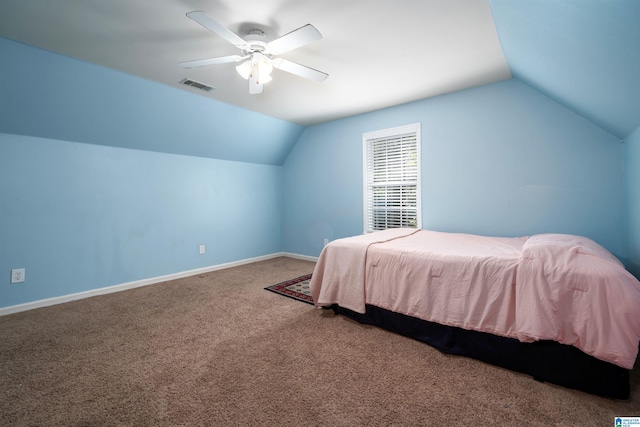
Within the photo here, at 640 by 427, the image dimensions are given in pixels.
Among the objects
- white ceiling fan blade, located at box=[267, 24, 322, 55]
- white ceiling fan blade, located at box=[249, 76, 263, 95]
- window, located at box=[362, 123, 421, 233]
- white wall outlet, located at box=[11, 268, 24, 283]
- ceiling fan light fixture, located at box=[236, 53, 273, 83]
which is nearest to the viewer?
white ceiling fan blade, located at box=[267, 24, 322, 55]

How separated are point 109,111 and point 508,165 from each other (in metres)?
4.47

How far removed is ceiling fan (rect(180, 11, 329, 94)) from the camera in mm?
1744

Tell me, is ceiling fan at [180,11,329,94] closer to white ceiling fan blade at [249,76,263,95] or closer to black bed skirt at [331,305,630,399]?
white ceiling fan blade at [249,76,263,95]

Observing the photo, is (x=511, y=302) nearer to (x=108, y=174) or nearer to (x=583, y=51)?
(x=583, y=51)

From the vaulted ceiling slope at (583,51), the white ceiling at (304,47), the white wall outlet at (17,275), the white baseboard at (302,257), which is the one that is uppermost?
the white ceiling at (304,47)

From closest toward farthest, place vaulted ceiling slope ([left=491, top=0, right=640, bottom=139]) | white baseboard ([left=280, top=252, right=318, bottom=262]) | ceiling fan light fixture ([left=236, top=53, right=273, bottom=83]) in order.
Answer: vaulted ceiling slope ([left=491, top=0, right=640, bottom=139]) → ceiling fan light fixture ([left=236, top=53, right=273, bottom=83]) → white baseboard ([left=280, top=252, right=318, bottom=262])

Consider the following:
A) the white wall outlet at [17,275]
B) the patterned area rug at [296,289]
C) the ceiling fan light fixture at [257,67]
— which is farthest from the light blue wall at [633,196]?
the white wall outlet at [17,275]

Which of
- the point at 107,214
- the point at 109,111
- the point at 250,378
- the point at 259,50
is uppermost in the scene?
the point at 259,50

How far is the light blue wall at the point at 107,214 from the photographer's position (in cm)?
275

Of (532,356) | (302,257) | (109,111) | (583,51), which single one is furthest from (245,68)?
(302,257)

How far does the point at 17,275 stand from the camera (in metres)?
2.71

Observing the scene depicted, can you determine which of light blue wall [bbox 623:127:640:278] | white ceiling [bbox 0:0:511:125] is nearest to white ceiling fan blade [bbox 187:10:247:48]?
white ceiling [bbox 0:0:511:125]

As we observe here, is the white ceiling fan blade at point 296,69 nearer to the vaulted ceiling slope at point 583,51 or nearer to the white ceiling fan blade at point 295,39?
the white ceiling fan blade at point 295,39

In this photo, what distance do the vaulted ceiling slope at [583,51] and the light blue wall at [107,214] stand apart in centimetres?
393
